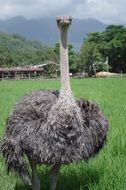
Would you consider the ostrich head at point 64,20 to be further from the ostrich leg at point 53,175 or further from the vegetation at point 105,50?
the vegetation at point 105,50

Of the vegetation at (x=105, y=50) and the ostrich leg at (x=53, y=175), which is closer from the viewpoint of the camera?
the ostrich leg at (x=53, y=175)

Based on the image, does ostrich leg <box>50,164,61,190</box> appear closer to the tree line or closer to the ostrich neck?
the ostrich neck

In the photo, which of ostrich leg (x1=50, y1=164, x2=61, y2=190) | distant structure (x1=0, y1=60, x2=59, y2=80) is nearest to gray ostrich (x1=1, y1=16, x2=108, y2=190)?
ostrich leg (x1=50, y1=164, x2=61, y2=190)

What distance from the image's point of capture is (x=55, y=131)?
4.96m

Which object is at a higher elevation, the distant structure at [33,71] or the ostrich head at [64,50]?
the ostrich head at [64,50]

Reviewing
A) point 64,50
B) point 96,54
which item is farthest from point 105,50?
point 64,50

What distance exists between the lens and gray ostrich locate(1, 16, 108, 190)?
4965 mm

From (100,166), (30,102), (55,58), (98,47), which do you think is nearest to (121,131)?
(100,166)

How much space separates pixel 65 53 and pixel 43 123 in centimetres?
74

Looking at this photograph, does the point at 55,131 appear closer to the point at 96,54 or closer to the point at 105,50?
the point at 96,54

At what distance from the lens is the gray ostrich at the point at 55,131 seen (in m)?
4.96

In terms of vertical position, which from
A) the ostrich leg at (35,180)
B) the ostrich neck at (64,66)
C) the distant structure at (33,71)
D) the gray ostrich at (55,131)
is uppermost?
the ostrich neck at (64,66)

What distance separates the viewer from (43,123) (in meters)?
5.03

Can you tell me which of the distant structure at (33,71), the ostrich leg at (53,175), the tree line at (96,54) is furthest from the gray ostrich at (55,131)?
the distant structure at (33,71)
